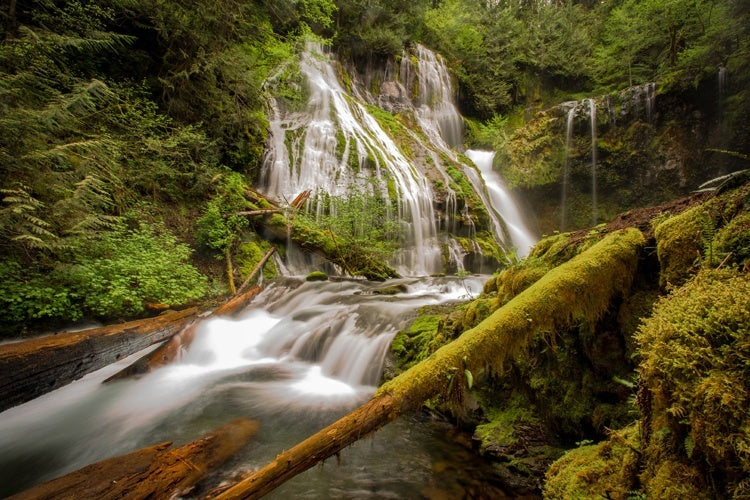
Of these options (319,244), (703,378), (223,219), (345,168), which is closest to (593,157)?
(345,168)

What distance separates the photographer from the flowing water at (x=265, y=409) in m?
2.81

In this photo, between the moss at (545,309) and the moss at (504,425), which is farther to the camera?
the moss at (504,425)

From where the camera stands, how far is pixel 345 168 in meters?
12.9

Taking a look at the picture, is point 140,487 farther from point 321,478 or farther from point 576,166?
point 576,166

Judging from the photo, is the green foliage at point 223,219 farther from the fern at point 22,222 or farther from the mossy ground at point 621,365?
the mossy ground at point 621,365

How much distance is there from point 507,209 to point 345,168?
31.7 ft

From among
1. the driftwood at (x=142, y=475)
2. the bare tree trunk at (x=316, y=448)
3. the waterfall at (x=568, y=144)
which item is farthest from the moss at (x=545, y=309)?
the waterfall at (x=568, y=144)

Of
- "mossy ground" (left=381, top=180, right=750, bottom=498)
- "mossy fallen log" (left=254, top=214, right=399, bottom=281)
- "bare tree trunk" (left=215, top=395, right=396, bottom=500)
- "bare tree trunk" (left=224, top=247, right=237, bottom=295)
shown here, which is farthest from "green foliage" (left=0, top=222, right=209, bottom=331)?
"mossy ground" (left=381, top=180, right=750, bottom=498)

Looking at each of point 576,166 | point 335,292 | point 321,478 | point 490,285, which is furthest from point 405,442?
point 576,166

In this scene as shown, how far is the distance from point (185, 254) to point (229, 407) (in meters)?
3.75

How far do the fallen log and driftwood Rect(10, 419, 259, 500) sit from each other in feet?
4.76

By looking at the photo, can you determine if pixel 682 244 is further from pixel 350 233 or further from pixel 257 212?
pixel 257 212

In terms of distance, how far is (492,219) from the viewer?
14883 millimetres

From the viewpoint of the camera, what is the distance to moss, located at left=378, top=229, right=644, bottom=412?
2.11 m
